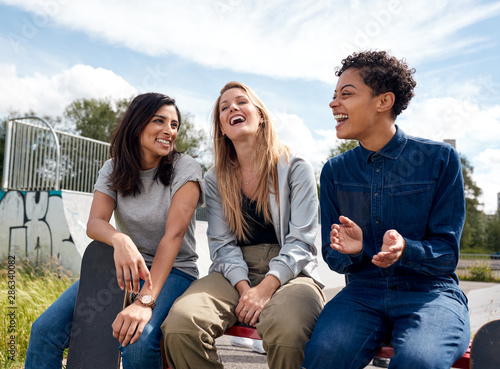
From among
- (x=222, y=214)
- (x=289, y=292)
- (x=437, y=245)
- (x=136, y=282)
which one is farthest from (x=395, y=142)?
(x=136, y=282)

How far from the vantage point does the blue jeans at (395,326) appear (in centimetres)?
188

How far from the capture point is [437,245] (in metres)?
2.14

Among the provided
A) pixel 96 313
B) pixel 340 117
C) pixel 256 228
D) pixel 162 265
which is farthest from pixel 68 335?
pixel 340 117

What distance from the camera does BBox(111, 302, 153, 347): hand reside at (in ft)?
7.44

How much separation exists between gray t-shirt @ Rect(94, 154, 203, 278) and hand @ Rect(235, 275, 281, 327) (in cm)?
56

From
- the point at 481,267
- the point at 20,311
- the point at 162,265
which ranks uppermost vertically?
the point at 162,265

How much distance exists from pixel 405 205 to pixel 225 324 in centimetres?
117

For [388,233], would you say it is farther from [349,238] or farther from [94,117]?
[94,117]

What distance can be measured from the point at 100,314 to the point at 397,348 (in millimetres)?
1639

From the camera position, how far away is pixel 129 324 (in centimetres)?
228

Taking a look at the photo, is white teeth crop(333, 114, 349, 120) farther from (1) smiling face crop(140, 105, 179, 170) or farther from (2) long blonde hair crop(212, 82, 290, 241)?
(1) smiling face crop(140, 105, 179, 170)

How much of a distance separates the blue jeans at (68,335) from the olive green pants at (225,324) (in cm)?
9

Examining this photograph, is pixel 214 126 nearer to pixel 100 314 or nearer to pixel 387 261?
pixel 100 314

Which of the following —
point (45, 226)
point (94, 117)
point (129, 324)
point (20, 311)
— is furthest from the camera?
point (94, 117)
